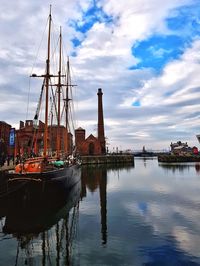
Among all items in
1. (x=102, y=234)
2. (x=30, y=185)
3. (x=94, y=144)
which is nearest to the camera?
(x=102, y=234)

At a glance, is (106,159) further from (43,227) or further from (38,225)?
(43,227)

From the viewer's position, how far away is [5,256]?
40.3ft

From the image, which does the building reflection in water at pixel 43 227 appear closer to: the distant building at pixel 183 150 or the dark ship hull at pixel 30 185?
the dark ship hull at pixel 30 185

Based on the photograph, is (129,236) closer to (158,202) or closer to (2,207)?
(158,202)

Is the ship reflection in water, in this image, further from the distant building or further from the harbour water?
the distant building

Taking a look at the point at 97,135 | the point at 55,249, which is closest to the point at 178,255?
the point at 55,249

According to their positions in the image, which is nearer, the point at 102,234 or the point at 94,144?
the point at 102,234

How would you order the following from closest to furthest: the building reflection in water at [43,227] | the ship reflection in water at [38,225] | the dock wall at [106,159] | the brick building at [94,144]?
the ship reflection in water at [38,225]
the building reflection in water at [43,227]
the dock wall at [106,159]
the brick building at [94,144]

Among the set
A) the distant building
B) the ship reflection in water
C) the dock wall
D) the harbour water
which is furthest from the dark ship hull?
the distant building

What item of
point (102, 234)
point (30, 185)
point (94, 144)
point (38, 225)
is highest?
point (94, 144)

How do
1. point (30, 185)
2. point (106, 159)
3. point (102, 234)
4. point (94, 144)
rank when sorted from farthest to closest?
1. point (106, 159)
2. point (94, 144)
3. point (30, 185)
4. point (102, 234)

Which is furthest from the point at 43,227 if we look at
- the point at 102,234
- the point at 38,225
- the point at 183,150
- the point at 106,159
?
the point at 183,150

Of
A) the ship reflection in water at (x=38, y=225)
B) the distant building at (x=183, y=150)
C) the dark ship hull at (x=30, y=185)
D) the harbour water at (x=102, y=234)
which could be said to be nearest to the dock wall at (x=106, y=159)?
the distant building at (x=183, y=150)

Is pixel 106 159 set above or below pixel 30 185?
above
